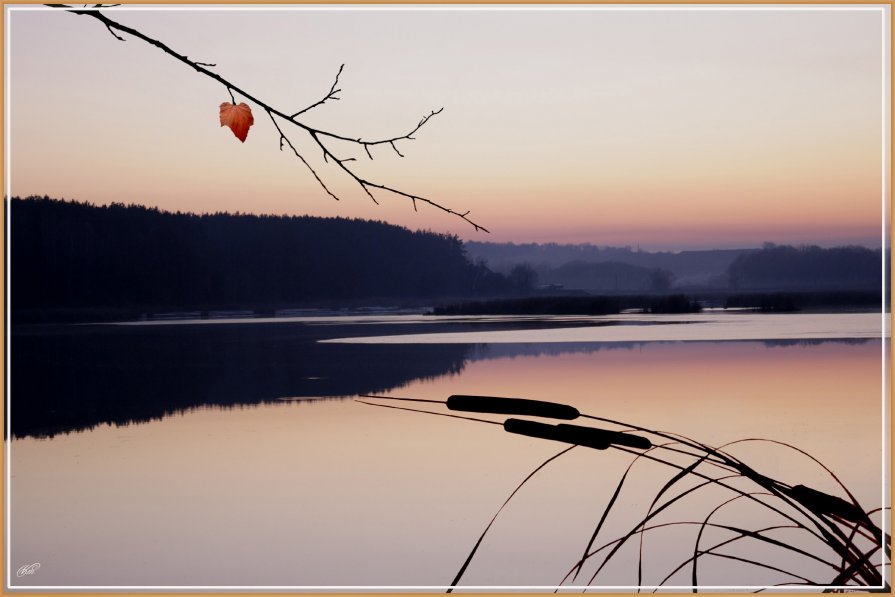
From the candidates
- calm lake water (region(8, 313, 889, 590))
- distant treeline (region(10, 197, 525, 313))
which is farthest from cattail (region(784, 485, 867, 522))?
distant treeline (region(10, 197, 525, 313))

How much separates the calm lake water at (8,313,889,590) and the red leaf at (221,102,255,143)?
1.91 m

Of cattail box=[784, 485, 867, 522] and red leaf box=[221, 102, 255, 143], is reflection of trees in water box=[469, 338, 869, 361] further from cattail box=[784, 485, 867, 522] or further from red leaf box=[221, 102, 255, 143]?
cattail box=[784, 485, 867, 522]

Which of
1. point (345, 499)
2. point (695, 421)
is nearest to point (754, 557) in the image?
point (345, 499)

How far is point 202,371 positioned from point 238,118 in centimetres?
1348

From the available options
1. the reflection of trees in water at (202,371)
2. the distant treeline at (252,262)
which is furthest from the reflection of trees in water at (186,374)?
the distant treeline at (252,262)

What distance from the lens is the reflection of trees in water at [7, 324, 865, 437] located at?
1066cm

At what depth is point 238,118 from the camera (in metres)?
1.42

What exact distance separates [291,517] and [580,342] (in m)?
12.1

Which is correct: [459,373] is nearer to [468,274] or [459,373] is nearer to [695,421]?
[695,421]

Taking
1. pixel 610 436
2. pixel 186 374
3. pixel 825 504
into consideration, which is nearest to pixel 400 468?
pixel 825 504

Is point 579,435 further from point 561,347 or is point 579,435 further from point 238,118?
point 561,347

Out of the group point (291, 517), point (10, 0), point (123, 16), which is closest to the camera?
point (10, 0)

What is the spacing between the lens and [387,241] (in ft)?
127

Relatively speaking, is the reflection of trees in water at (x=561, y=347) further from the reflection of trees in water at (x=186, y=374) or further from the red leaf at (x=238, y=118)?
the red leaf at (x=238, y=118)
